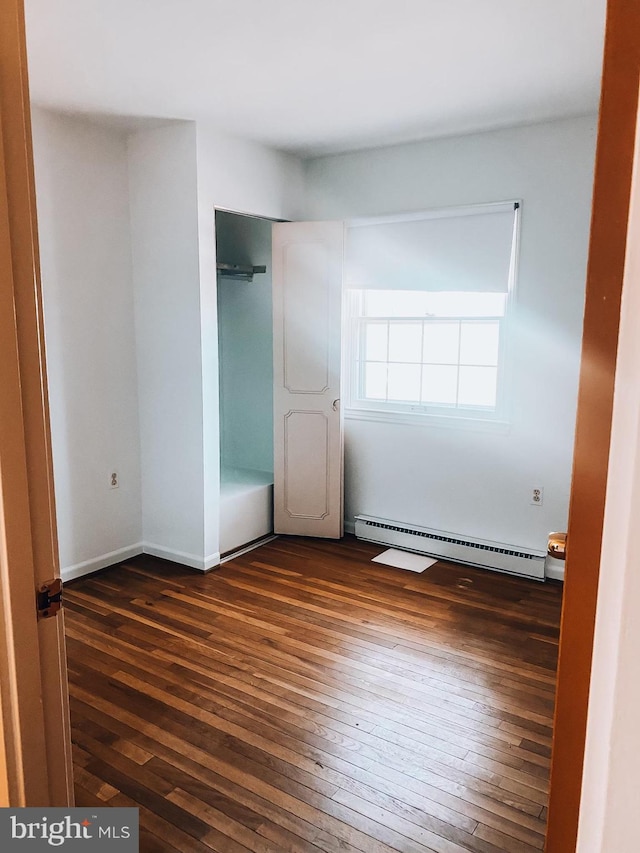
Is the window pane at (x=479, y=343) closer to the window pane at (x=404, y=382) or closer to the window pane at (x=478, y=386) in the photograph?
the window pane at (x=478, y=386)

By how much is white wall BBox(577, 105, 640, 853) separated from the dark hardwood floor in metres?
1.66

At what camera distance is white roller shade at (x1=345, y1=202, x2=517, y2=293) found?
381cm

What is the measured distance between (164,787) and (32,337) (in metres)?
1.68

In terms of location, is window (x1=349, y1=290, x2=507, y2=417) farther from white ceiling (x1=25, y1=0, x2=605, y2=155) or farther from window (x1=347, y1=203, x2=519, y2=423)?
white ceiling (x1=25, y1=0, x2=605, y2=155)

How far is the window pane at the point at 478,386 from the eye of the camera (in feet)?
13.2

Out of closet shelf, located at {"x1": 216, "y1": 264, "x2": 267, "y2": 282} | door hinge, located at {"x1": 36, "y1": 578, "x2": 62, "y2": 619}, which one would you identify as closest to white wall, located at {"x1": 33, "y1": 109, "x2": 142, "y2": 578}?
closet shelf, located at {"x1": 216, "y1": 264, "x2": 267, "y2": 282}

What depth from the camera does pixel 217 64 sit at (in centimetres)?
275

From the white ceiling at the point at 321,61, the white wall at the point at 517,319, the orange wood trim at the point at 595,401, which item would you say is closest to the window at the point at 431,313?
the white wall at the point at 517,319

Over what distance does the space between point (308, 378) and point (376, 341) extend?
57 centimetres

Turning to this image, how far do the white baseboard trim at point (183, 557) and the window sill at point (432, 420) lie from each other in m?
1.44

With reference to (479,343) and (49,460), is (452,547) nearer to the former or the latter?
(479,343)

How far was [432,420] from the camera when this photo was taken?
166 inches

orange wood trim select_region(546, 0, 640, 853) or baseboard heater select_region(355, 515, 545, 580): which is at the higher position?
orange wood trim select_region(546, 0, 640, 853)

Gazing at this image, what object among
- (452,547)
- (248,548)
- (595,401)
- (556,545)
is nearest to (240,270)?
(248,548)
